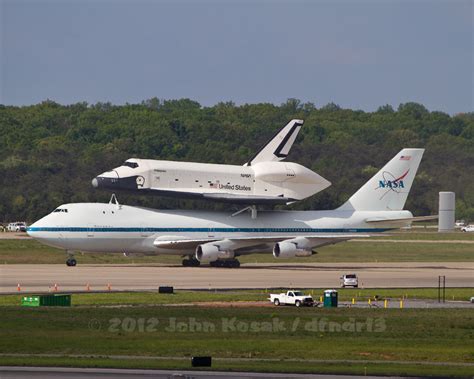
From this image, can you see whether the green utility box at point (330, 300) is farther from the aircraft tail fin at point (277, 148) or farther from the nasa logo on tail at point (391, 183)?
the aircraft tail fin at point (277, 148)

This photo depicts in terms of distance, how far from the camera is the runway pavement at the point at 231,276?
62.5m

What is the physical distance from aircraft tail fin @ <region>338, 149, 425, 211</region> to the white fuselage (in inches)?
37.2

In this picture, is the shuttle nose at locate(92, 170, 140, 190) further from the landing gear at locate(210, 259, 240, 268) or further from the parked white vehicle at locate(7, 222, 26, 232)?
the parked white vehicle at locate(7, 222, 26, 232)

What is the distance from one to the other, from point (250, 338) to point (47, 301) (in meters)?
12.8

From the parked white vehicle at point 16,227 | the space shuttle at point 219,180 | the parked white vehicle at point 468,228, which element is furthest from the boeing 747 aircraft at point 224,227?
the parked white vehicle at point 16,227

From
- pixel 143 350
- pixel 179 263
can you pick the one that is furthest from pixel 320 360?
pixel 179 263

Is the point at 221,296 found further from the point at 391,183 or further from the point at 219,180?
the point at 391,183

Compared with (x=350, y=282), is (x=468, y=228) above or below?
above

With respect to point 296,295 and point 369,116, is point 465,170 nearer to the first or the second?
point 369,116

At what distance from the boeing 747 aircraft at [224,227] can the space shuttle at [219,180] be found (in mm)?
1396

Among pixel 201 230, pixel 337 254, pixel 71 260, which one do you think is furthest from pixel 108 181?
pixel 337 254

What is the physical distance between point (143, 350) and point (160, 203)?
71396mm

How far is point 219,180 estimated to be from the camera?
82.8 metres

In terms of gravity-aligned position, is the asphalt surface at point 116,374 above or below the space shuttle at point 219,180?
below
